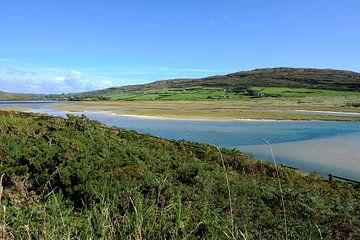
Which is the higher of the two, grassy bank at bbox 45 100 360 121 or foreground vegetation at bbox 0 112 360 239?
foreground vegetation at bbox 0 112 360 239

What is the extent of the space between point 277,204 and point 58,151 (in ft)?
19.5

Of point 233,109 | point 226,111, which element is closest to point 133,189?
point 226,111

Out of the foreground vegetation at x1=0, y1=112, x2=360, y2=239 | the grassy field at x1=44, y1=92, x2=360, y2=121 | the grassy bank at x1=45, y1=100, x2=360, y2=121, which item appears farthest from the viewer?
the grassy field at x1=44, y1=92, x2=360, y2=121

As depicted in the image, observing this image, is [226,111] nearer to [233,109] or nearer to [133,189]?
[233,109]

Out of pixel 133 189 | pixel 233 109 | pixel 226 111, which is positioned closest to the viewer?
pixel 133 189

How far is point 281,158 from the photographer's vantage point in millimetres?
28375

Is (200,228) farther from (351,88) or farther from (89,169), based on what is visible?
Result: (351,88)

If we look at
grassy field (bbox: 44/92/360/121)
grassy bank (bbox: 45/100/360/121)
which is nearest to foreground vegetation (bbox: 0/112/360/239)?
grassy bank (bbox: 45/100/360/121)

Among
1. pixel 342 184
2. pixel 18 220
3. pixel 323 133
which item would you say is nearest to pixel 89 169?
pixel 18 220

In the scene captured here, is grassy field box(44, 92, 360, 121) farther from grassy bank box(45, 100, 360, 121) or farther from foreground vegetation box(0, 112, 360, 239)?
foreground vegetation box(0, 112, 360, 239)

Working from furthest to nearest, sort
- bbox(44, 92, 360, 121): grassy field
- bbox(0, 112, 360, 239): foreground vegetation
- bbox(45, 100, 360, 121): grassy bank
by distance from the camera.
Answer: bbox(44, 92, 360, 121): grassy field, bbox(45, 100, 360, 121): grassy bank, bbox(0, 112, 360, 239): foreground vegetation

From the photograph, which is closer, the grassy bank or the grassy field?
the grassy bank

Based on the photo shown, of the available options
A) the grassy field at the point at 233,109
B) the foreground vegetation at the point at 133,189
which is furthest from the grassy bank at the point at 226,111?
the foreground vegetation at the point at 133,189

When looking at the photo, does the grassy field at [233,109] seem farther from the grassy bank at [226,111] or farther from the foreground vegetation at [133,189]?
the foreground vegetation at [133,189]
